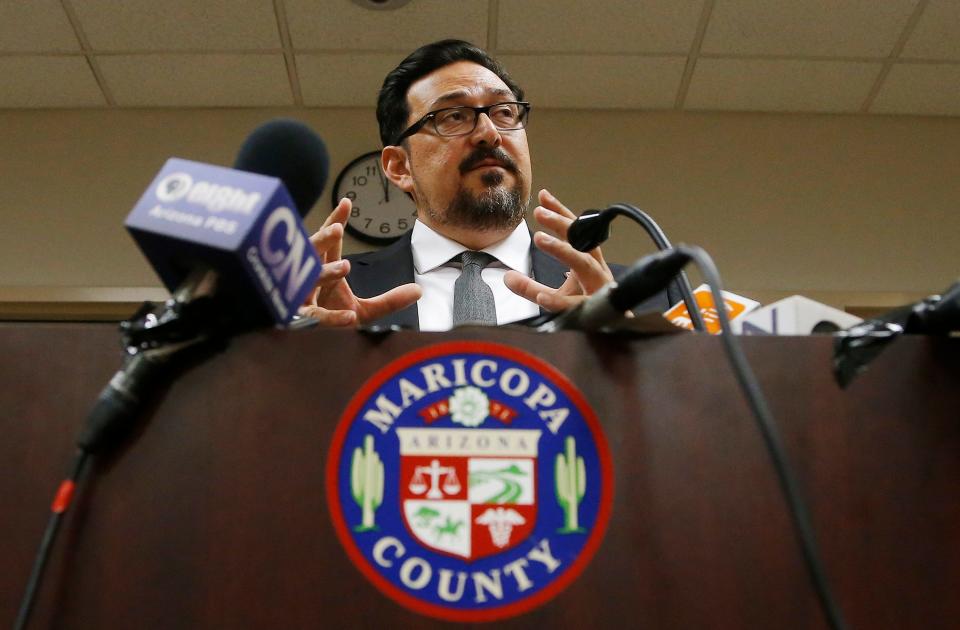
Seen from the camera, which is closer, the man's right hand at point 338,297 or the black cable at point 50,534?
the black cable at point 50,534

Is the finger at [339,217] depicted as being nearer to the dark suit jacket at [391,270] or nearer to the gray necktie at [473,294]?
the gray necktie at [473,294]

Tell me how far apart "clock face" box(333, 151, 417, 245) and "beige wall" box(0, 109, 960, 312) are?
0.16ft

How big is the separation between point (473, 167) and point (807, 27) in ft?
5.11

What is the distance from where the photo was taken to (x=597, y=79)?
2.88m

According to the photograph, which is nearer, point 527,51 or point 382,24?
point 382,24

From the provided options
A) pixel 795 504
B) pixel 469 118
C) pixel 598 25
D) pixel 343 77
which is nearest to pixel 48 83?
pixel 343 77

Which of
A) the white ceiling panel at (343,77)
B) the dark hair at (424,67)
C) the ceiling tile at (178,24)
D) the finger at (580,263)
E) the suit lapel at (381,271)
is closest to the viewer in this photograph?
the finger at (580,263)

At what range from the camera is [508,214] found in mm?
1516

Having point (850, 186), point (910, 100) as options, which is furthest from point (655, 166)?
point (910, 100)

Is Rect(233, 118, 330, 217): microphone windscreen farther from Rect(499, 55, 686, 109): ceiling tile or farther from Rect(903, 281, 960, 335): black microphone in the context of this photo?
Rect(499, 55, 686, 109): ceiling tile

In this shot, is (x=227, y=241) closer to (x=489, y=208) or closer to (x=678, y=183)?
(x=489, y=208)

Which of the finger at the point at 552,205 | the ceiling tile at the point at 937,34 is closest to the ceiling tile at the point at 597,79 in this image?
the ceiling tile at the point at 937,34

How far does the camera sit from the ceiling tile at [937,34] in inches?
99.7

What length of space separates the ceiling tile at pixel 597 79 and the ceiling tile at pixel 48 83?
1.35 meters
